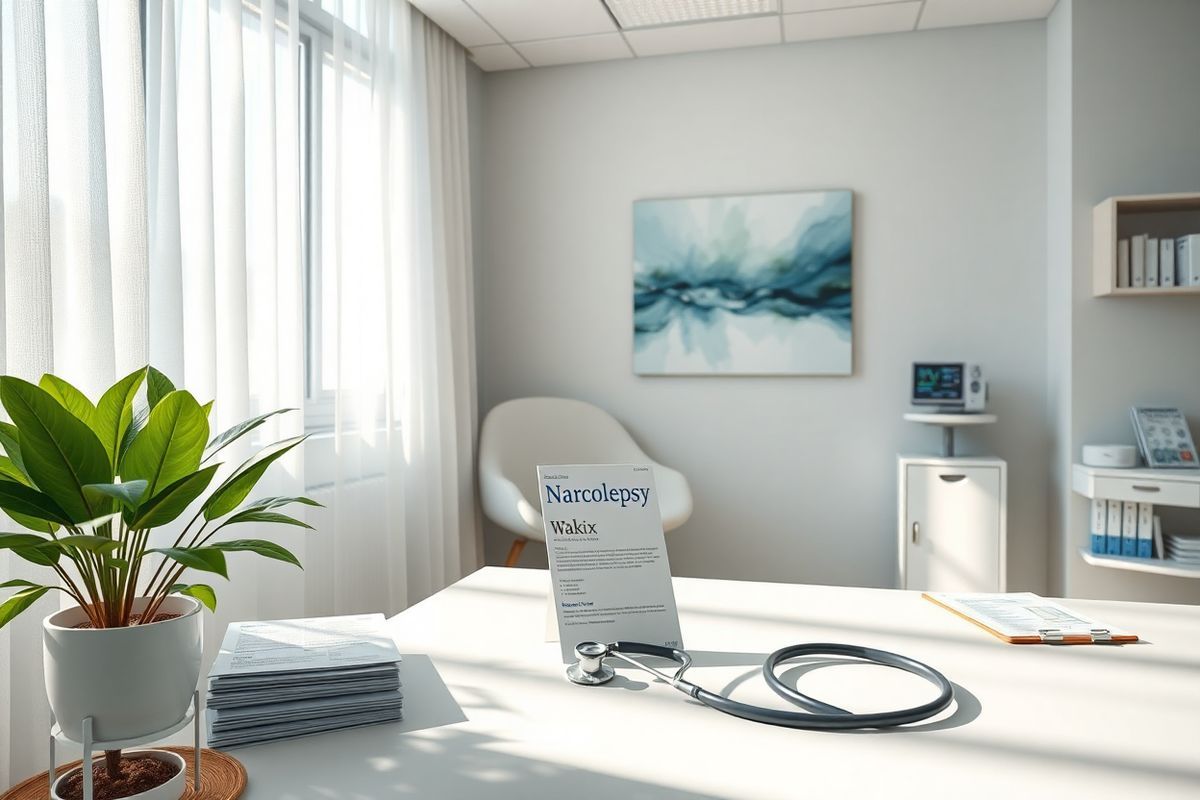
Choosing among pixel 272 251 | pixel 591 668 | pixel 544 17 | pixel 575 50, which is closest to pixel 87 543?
pixel 591 668

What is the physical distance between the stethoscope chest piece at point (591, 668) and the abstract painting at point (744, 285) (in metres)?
2.71

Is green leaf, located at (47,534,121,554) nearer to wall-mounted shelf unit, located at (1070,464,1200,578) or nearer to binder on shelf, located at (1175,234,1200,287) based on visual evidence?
wall-mounted shelf unit, located at (1070,464,1200,578)

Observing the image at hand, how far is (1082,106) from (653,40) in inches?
68.1

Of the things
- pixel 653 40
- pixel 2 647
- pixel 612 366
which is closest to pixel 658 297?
pixel 612 366

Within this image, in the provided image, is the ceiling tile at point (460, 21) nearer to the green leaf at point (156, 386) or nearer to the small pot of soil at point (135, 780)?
the green leaf at point (156, 386)

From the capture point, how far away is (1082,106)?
Result: 3.06 metres

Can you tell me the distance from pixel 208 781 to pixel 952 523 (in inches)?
114

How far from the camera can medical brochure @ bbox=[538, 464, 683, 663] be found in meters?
1.20

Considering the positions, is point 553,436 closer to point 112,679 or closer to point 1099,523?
point 1099,523

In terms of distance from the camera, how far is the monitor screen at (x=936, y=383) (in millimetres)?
3252

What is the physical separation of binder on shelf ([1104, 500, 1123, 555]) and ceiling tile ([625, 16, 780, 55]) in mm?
2286

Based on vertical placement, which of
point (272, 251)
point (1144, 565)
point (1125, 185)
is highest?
point (1125, 185)

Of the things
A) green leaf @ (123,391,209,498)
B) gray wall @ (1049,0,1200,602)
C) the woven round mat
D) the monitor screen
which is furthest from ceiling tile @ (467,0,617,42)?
the woven round mat

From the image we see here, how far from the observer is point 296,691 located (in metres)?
0.96
